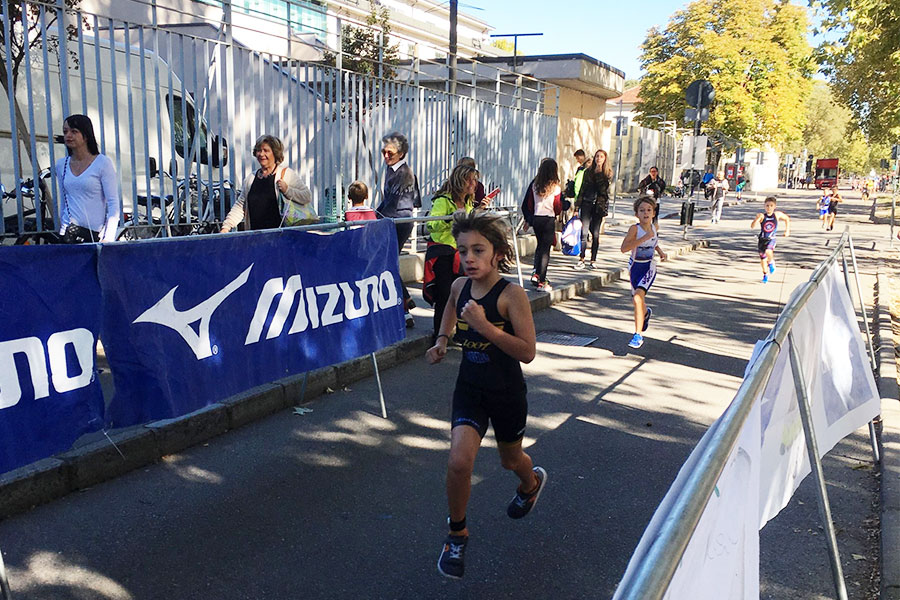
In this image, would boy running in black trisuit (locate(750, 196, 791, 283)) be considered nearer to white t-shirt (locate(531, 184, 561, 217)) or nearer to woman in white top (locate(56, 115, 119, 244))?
white t-shirt (locate(531, 184, 561, 217))

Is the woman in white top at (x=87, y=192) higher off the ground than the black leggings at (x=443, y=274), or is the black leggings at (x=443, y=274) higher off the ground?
the woman in white top at (x=87, y=192)

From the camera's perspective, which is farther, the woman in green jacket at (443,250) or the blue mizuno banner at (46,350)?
the woman in green jacket at (443,250)

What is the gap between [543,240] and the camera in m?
11.0

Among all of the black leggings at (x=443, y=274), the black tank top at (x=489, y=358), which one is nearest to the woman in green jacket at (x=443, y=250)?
the black leggings at (x=443, y=274)

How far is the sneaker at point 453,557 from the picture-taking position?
3.56 m

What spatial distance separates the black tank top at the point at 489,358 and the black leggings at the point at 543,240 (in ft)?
23.4

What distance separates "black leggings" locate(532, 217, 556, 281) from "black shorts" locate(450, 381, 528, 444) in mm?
7162

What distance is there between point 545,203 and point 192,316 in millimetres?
7330

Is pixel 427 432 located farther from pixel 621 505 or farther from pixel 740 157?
pixel 740 157

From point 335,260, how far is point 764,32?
151ft

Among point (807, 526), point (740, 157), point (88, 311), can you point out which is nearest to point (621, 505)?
point (807, 526)

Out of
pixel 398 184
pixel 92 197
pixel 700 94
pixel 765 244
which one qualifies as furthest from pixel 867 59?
pixel 92 197

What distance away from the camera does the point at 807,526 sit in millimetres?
4230

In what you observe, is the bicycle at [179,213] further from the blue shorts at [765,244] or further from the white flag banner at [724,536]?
the blue shorts at [765,244]
